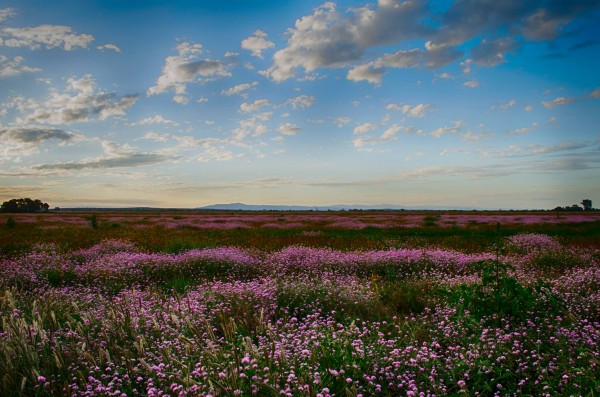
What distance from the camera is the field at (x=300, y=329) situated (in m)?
3.27

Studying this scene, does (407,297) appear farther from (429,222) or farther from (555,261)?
(429,222)

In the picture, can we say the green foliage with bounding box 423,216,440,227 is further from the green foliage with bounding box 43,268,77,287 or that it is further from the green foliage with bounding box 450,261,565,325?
the green foliage with bounding box 43,268,77,287

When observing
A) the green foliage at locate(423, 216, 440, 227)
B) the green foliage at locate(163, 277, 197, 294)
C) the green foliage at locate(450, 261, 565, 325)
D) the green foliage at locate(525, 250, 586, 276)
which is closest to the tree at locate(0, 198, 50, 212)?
the green foliage at locate(423, 216, 440, 227)

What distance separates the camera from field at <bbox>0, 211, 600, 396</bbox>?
10.7ft

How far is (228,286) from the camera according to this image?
6.82m

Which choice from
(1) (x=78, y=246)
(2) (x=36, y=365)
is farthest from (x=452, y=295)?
(1) (x=78, y=246)

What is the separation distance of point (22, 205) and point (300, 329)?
12433cm

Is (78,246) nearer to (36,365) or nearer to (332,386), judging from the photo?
(36,365)

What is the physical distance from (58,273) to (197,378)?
28.4ft

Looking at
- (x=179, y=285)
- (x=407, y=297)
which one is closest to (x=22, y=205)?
(x=179, y=285)

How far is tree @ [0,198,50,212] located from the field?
11183 centimetres

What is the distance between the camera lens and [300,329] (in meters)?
4.67

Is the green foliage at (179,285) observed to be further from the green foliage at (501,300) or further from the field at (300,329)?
the green foliage at (501,300)

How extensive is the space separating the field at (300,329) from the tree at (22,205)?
112 m
